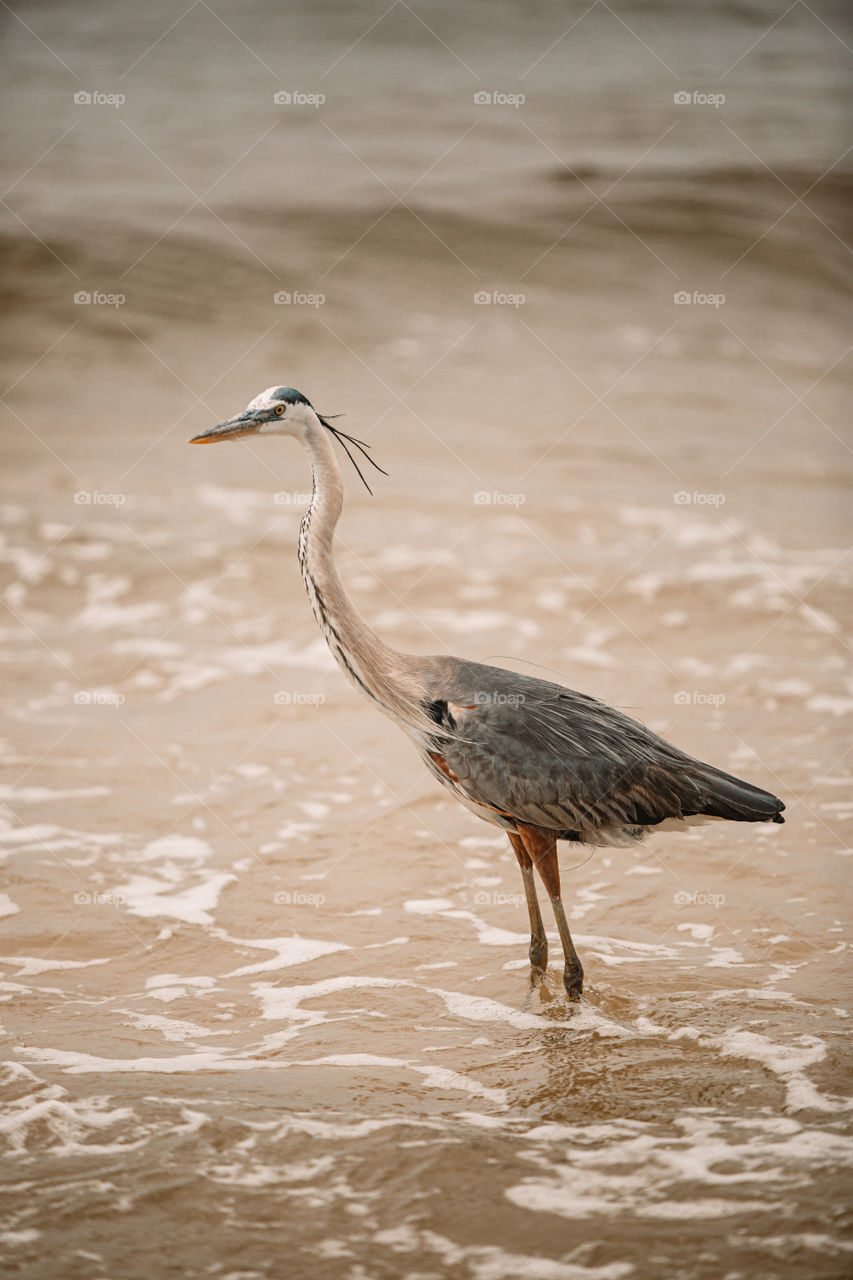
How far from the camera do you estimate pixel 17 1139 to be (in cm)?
500

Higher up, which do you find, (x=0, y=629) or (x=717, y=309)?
(x=717, y=309)

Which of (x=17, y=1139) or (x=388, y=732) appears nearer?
(x=17, y=1139)

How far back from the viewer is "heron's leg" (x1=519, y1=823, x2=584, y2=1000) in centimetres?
630

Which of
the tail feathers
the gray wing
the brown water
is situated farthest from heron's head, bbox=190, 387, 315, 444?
the brown water

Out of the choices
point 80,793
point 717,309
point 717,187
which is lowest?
point 80,793

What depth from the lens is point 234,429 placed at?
627cm

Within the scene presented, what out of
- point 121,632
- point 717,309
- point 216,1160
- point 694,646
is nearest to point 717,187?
point 717,309

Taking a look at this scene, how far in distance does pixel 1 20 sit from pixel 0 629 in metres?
15.5

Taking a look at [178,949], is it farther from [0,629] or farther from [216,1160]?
[0,629]

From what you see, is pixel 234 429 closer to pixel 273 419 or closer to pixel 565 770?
pixel 273 419

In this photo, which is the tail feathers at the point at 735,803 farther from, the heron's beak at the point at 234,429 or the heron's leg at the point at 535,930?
the heron's beak at the point at 234,429

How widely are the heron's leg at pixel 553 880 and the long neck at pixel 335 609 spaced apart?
0.82 m

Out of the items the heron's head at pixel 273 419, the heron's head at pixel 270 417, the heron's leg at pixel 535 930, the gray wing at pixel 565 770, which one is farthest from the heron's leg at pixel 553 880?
the heron's head at pixel 270 417

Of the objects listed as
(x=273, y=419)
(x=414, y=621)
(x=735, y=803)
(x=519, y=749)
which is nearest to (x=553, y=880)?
(x=519, y=749)
